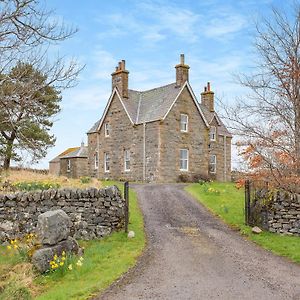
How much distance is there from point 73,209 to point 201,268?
19.4 feet

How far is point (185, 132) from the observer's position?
116 ft

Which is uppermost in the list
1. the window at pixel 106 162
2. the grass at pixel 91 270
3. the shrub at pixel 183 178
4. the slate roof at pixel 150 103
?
the slate roof at pixel 150 103

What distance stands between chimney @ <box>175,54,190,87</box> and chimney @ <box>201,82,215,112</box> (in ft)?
28.1

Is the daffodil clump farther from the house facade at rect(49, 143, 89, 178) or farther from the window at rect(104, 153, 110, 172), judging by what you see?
the house facade at rect(49, 143, 89, 178)

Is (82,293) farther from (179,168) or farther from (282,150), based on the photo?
(179,168)

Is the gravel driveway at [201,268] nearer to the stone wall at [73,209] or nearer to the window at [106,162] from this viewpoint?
the stone wall at [73,209]

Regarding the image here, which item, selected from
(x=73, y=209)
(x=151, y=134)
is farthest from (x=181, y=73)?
(x=73, y=209)

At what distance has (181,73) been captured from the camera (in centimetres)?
3519

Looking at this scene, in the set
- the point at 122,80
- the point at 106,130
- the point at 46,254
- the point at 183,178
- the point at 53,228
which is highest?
the point at 122,80

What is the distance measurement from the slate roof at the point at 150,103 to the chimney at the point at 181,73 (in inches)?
19.9

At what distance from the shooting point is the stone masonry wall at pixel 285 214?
15977 millimetres

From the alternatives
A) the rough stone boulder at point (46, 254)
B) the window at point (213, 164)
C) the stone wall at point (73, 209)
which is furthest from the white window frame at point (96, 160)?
the rough stone boulder at point (46, 254)

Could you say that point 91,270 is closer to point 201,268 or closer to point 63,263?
point 63,263

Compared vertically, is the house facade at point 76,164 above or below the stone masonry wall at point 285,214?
above
